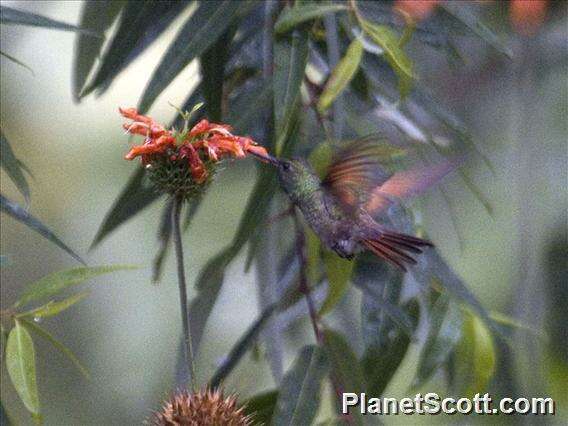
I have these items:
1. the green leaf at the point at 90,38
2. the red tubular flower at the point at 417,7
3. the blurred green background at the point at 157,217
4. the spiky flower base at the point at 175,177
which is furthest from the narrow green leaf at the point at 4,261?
the blurred green background at the point at 157,217

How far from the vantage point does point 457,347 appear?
4.03 ft

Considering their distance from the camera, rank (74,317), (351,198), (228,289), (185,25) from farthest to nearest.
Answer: (74,317), (228,289), (185,25), (351,198)

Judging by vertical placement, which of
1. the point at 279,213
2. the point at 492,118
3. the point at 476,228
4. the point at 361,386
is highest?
the point at 492,118

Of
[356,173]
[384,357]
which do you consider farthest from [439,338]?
[356,173]

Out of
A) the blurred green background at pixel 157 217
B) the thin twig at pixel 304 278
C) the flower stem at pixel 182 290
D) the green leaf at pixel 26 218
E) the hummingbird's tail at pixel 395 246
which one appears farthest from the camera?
the blurred green background at pixel 157 217

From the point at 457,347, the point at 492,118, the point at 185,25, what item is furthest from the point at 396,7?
the point at 492,118

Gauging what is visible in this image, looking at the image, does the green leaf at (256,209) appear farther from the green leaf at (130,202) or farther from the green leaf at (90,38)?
the green leaf at (90,38)

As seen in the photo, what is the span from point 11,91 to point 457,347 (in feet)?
4.42

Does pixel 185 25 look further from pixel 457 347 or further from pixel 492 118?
pixel 492 118

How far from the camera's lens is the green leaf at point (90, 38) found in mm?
1287

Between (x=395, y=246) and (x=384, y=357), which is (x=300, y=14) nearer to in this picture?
(x=395, y=246)

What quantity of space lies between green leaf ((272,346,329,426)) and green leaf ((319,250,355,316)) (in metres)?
0.05

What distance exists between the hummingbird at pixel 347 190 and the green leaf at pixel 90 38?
0.40m

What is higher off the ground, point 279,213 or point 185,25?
point 185,25
